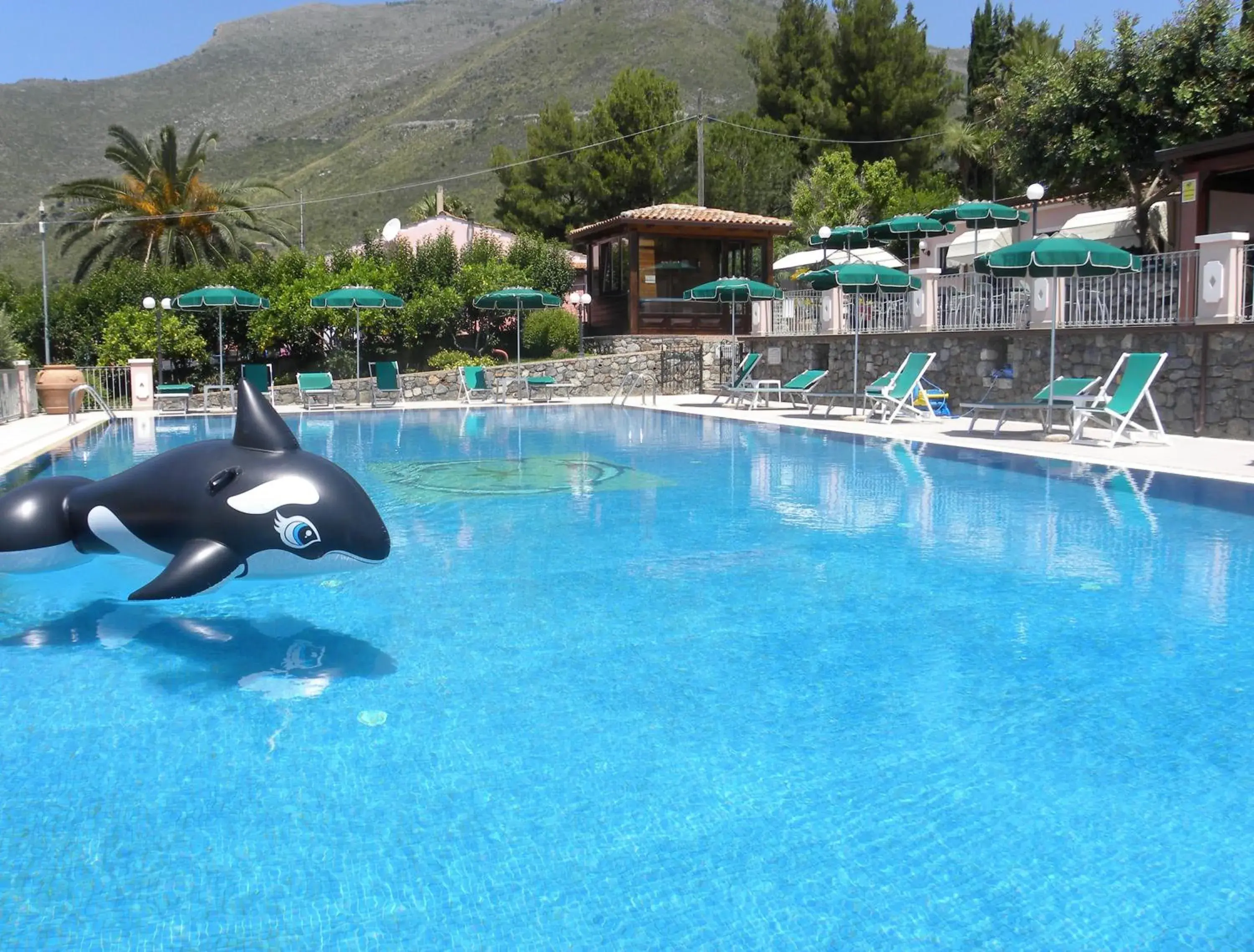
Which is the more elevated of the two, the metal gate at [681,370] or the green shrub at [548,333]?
the green shrub at [548,333]

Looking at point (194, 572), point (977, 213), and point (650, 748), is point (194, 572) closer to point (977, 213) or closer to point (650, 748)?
point (650, 748)

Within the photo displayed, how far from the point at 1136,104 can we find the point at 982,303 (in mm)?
6771

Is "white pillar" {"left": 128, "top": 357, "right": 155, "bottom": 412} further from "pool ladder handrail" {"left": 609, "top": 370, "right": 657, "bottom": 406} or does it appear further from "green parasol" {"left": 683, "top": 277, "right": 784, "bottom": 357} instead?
"green parasol" {"left": 683, "top": 277, "right": 784, "bottom": 357}

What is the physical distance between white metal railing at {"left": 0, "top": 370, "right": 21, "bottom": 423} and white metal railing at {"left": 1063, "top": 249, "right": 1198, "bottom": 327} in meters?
16.4

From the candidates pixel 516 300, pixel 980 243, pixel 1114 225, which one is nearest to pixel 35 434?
pixel 516 300

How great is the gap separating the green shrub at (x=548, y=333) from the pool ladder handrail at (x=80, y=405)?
1050 cm

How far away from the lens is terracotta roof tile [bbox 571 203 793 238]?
27359 mm

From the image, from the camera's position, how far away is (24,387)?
18.8 m

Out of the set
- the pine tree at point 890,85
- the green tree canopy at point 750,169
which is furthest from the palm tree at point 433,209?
the pine tree at point 890,85

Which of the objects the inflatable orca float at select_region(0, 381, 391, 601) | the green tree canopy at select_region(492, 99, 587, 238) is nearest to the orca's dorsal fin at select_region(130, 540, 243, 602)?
the inflatable orca float at select_region(0, 381, 391, 601)

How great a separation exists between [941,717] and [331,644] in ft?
9.61

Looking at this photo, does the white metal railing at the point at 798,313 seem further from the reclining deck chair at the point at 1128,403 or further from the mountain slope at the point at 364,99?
the mountain slope at the point at 364,99

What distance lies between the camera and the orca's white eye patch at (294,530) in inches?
177

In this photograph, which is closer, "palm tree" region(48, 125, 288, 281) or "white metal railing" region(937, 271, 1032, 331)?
"white metal railing" region(937, 271, 1032, 331)
